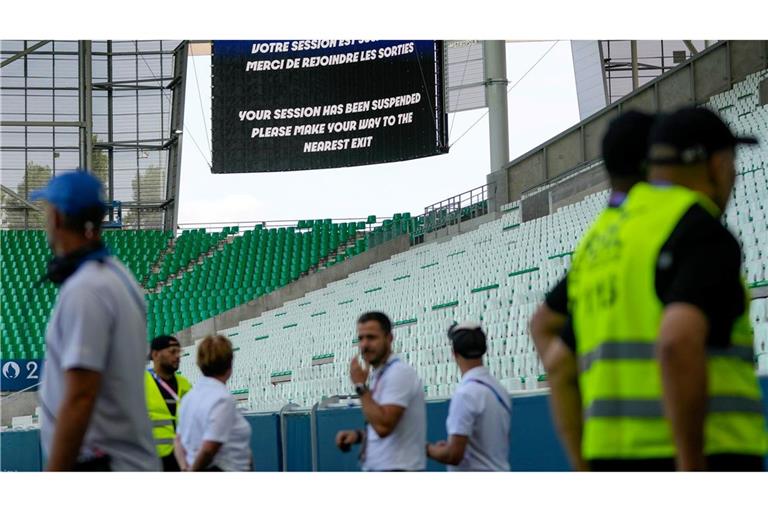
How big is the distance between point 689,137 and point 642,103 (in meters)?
18.8

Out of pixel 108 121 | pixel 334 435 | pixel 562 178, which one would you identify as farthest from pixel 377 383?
pixel 108 121

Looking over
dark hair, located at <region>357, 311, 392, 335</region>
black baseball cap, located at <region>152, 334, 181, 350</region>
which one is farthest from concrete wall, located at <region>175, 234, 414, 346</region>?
dark hair, located at <region>357, 311, 392, 335</region>

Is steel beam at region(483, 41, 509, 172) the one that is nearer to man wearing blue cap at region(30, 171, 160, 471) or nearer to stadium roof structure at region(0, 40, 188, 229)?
stadium roof structure at region(0, 40, 188, 229)

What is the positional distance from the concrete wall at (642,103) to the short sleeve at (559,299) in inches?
567

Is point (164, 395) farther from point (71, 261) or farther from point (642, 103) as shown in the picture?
point (642, 103)

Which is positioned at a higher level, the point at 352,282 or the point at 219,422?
the point at 352,282

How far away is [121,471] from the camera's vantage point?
2.87 meters

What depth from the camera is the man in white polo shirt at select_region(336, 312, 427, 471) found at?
173 inches

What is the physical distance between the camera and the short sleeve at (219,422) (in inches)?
184

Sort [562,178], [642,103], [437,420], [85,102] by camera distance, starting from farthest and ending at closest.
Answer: [85,102], [562,178], [642,103], [437,420]

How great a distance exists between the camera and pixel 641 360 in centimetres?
224

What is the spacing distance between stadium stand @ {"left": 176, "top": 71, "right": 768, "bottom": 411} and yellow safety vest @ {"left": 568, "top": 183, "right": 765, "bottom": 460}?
5216mm
